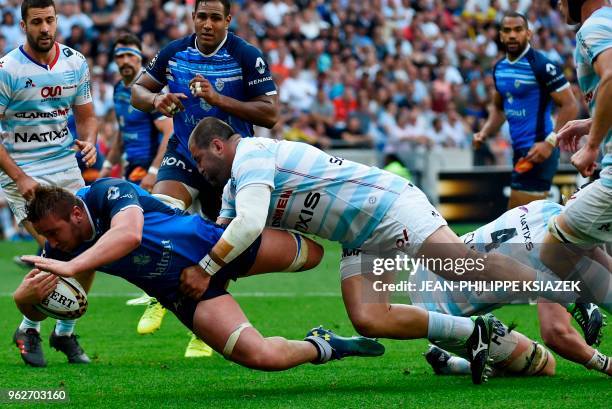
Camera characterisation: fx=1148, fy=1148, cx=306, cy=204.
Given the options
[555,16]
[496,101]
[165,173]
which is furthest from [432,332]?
[555,16]

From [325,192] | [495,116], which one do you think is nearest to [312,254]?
[325,192]

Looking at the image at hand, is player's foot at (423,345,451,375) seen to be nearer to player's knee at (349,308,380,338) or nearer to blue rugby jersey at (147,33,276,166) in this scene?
player's knee at (349,308,380,338)

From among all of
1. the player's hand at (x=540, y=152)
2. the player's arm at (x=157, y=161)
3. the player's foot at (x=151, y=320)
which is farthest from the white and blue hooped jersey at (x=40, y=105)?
the player's hand at (x=540, y=152)

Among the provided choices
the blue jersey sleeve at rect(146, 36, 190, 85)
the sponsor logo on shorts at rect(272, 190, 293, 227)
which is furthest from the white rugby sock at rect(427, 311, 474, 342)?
the blue jersey sleeve at rect(146, 36, 190, 85)

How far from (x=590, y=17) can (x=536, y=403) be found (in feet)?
6.97

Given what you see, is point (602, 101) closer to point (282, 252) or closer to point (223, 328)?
point (282, 252)

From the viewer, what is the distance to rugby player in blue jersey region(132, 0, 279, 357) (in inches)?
Answer: 341

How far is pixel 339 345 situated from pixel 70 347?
2146 millimetres

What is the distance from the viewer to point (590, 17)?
6.30 meters

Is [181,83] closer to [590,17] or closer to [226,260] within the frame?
[226,260]

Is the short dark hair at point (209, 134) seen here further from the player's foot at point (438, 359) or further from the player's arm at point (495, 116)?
the player's arm at point (495, 116)

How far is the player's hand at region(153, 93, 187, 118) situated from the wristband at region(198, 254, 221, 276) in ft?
6.65

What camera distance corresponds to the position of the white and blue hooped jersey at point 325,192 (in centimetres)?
684

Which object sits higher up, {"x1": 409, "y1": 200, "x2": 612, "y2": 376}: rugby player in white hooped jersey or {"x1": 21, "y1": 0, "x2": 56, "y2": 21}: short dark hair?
{"x1": 21, "y1": 0, "x2": 56, "y2": 21}: short dark hair
